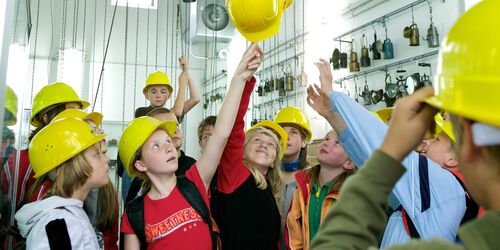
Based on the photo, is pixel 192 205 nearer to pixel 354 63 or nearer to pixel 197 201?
pixel 197 201

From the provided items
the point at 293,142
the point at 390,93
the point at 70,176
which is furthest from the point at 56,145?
the point at 390,93

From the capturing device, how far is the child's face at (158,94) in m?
4.64

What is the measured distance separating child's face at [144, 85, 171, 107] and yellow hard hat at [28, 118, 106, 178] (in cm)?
242

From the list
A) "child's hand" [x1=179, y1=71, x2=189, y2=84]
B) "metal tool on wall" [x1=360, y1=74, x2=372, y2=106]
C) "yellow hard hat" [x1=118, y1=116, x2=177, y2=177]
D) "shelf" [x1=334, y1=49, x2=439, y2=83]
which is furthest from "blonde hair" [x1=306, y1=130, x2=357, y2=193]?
"metal tool on wall" [x1=360, y1=74, x2=372, y2=106]

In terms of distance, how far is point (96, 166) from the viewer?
2.24 metres

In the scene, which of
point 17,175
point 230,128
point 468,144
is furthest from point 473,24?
point 17,175

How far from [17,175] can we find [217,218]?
1371 mm

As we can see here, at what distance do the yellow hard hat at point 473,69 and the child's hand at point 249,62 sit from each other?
1.30 m

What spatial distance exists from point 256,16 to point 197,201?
1.00 meters

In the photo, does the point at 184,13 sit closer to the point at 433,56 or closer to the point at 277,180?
the point at 433,56

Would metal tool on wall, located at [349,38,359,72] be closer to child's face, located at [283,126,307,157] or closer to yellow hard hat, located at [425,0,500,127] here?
child's face, located at [283,126,307,157]

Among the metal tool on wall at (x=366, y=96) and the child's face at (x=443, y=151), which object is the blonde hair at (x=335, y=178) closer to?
the child's face at (x=443, y=151)

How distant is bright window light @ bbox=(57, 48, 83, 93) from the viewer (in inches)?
356

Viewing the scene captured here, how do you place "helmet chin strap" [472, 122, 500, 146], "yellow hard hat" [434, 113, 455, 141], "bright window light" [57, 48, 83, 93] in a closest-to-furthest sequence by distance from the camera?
"helmet chin strap" [472, 122, 500, 146] < "yellow hard hat" [434, 113, 455, 141] < "bright window light" [57, 48, 83, 93]
